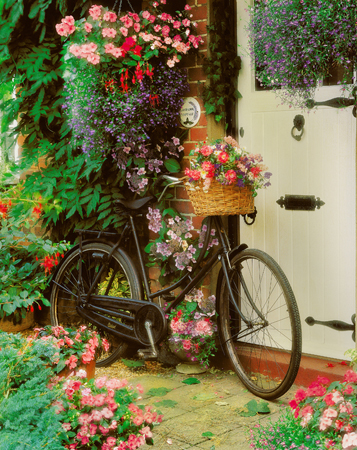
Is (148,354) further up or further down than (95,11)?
further down

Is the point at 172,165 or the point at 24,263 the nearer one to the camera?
the point at 172,165

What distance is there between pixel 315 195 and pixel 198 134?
35.4 inches

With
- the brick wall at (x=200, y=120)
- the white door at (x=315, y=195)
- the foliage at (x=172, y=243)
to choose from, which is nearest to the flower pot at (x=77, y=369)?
the foliage at (x=172, y=243)

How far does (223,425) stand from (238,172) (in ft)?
4.57

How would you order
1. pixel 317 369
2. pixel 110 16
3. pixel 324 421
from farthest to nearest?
pixel 110 16
pixel 317 369
pixel 324 421

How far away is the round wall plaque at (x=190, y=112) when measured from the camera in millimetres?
4312

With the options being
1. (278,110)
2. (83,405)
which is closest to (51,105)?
(278,110)

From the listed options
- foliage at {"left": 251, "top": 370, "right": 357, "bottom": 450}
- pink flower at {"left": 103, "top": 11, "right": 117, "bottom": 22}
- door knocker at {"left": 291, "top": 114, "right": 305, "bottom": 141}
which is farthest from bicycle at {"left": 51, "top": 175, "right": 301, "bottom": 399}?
foliage at {"left": 251, "top": 370, "right": 357, "bottom": 450}

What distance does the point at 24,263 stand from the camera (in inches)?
198

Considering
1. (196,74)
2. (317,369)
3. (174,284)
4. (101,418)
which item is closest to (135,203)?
(174,284)

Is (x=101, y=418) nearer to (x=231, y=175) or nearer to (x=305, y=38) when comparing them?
(x=231, y=175)

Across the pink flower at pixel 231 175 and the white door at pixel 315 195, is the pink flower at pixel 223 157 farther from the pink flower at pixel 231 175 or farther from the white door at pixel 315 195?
the white door at pixel 315 195

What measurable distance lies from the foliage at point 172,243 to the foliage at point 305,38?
1.16 metres

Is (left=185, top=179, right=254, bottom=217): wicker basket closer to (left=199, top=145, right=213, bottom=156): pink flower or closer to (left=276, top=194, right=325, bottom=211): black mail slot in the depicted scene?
(left=199, top=145, right=213, bottom=156): pink flower
